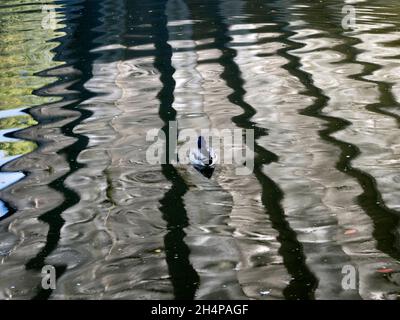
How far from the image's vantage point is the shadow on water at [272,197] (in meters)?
3.31

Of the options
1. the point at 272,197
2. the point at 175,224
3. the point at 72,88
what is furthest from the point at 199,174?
the point at 72,88

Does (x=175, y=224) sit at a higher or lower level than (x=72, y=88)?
higher

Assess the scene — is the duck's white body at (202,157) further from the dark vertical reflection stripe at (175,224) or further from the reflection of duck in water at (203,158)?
the dark vertical reflection stripe at (175,224)

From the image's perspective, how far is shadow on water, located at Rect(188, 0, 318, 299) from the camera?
3314 millimetres

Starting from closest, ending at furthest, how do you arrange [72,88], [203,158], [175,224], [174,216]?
[175,224], [174,216], [203,158], [72,88]

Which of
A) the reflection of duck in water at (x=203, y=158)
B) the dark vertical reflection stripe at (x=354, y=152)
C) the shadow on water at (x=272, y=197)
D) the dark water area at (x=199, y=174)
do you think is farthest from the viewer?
the reflection of duck in water at (x=203, y=158)

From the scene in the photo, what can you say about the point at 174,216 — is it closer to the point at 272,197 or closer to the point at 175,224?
the point at 175,224

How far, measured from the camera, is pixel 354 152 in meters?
4.88

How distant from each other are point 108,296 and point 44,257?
1.72 ft

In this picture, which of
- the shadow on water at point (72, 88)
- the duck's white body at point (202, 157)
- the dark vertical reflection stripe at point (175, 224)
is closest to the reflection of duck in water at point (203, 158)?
the duck's white body at point (202, 157)

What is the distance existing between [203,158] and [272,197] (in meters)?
0.71

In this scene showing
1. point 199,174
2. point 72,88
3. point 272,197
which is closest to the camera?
point 272,197

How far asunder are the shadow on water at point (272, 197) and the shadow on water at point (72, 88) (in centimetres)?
92

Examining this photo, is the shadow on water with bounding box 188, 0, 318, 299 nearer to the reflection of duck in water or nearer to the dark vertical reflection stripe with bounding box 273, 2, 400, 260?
the reflection of duck in water
